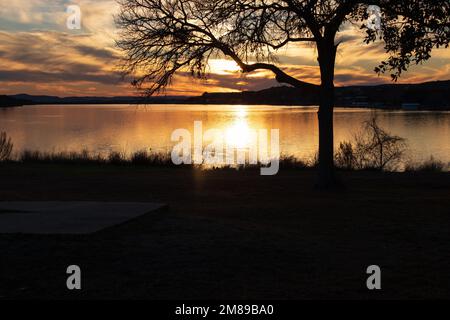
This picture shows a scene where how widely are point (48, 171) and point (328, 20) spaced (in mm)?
12577

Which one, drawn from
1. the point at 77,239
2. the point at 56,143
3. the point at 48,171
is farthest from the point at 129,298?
the point at 56,143

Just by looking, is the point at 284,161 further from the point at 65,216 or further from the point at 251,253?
the point at 251,253

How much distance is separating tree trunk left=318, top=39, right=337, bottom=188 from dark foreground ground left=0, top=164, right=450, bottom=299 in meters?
3.22

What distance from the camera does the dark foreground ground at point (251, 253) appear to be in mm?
7047

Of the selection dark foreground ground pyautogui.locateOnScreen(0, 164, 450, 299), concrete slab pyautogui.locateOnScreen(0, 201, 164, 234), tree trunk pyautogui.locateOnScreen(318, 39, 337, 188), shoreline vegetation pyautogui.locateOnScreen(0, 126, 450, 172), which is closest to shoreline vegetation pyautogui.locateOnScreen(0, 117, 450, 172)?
shoreline vegetation pyautogui.locateOnScreen(0, 126, 450, 172)

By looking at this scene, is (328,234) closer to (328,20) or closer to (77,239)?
(77,239)

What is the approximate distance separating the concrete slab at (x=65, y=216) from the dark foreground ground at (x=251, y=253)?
0.28 meters

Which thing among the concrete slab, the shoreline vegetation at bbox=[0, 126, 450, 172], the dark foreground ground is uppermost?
the shoreline vegetation at bbox=[0, 126, 450, 172]

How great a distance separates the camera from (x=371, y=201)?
15.5m

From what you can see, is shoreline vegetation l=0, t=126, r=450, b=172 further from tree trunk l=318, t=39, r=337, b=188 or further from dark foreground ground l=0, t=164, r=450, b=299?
dark foreground ground l=0, t=164, r=450, b=299

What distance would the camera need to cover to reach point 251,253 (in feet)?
28.6

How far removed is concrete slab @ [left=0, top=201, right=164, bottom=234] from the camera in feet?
31.8

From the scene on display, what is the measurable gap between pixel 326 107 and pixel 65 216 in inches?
411

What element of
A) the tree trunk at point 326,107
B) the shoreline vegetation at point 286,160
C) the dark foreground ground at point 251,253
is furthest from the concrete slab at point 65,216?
the shoreline vegetation at point 286,160
